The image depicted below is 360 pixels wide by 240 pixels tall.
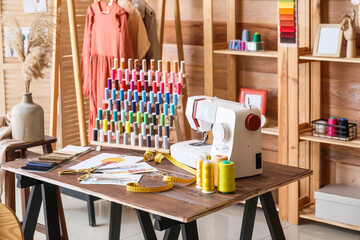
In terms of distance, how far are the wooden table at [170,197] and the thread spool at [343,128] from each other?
1.03 m

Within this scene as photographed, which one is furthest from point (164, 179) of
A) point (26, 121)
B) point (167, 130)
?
point (26, 121)

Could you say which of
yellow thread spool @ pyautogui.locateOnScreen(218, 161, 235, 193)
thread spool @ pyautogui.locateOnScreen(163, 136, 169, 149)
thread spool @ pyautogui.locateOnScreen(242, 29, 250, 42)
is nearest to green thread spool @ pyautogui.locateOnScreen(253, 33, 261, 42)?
thread spool @ pyautogui.locateOnScreen(242, 29, 250, 42)

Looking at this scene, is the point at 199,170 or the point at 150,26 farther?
the point at 150,26

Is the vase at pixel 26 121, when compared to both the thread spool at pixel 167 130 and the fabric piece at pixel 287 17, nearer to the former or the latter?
the thread spool at pixel 167 130

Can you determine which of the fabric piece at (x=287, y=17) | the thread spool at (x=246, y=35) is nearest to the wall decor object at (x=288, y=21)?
the fabric piece at (x=287, y=17)

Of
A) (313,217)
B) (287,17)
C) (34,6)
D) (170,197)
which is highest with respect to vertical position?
(34,6)

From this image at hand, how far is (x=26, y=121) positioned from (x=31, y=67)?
0.35m

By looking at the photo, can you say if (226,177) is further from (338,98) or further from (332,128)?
(338,98)

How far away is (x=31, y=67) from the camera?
12.3 feet

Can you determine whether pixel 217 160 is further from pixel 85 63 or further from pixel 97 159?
pixel 85 63

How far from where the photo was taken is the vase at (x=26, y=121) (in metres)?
3.72

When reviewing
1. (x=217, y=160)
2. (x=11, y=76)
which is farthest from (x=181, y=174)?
(x=11, y=76)

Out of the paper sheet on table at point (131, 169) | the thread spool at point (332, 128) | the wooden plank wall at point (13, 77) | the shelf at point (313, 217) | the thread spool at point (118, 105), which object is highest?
the wooden plank wall at point (13, 77)

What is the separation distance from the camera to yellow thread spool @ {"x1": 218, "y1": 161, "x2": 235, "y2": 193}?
268cm
